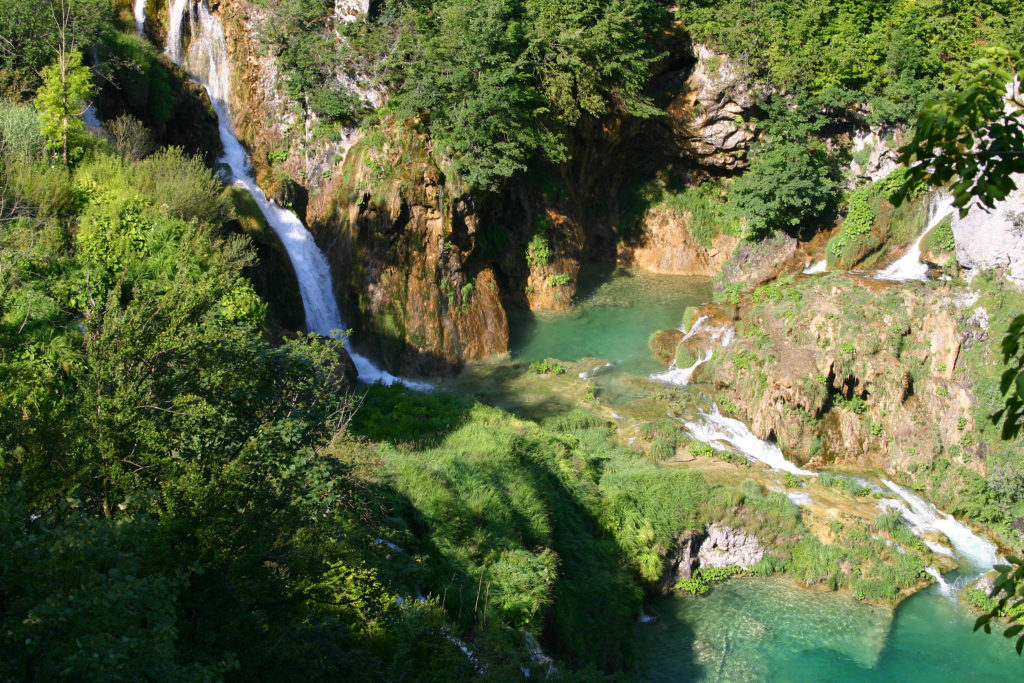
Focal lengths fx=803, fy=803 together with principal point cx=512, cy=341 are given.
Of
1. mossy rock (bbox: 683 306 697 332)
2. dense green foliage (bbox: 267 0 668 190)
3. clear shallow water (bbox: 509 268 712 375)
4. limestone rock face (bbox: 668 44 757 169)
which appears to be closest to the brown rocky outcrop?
dense green foliage (bbox: 267 0 668 190)

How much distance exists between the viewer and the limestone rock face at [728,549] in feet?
49.0

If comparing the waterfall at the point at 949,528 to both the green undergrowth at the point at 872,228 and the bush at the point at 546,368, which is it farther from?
the green undergrowth at the point at 872,228

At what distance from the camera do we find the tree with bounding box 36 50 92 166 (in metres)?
15.2

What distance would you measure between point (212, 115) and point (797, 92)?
59.1 ft

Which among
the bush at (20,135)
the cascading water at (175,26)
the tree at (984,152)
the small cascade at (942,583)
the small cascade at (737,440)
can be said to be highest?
the cascading water at (175,26)

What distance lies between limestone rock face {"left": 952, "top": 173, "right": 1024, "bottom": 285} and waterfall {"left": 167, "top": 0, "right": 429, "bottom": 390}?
44.1 feet

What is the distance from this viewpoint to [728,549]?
15008 mm

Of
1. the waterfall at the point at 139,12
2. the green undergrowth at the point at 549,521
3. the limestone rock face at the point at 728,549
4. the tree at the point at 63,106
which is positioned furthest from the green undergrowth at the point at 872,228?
the waterfall at the point at 139,12

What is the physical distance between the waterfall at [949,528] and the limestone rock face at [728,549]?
10.7 ft

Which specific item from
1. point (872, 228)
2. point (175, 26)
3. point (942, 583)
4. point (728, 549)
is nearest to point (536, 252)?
point (872, 228)

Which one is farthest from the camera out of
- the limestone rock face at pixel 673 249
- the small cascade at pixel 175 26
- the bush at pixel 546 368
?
the limestone rock face at pixel 673 249

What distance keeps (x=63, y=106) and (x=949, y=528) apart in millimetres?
19063

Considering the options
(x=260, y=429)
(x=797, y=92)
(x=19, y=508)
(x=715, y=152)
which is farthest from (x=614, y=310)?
(x=19, y=508)

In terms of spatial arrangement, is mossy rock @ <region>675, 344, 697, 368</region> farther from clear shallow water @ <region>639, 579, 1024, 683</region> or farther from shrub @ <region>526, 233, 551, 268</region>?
clear shallow water @ <region>639, 579, 1024, 683</region>
